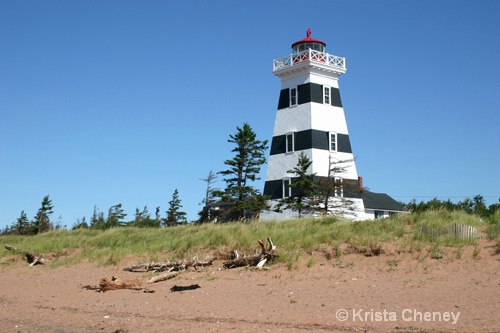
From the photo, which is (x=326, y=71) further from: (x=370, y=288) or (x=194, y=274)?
(x=370, y=288)

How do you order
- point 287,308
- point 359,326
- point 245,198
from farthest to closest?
point 245,198 < point 287,308 < point 359,326

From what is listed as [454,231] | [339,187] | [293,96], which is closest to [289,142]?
[293,96]

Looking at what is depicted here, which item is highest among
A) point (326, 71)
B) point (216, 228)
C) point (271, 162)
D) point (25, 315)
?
point (326, 71)

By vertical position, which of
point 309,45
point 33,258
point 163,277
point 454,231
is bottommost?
point 163,277

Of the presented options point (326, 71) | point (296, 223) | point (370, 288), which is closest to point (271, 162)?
point (326, 71)

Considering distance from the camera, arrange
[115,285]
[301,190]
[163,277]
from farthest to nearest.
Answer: [301,190], [163,277], [115,285]

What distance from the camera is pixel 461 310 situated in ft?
34.6

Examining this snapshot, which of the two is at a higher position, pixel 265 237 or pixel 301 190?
pixel 301 190

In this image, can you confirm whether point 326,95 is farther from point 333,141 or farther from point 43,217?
point 43,217

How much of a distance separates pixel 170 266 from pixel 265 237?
10.9 feet

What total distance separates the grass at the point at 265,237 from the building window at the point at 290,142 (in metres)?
13.7

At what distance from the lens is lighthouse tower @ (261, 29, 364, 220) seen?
1416 inches

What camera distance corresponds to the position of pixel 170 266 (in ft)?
59.4

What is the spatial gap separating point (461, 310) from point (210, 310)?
16.8 feet
